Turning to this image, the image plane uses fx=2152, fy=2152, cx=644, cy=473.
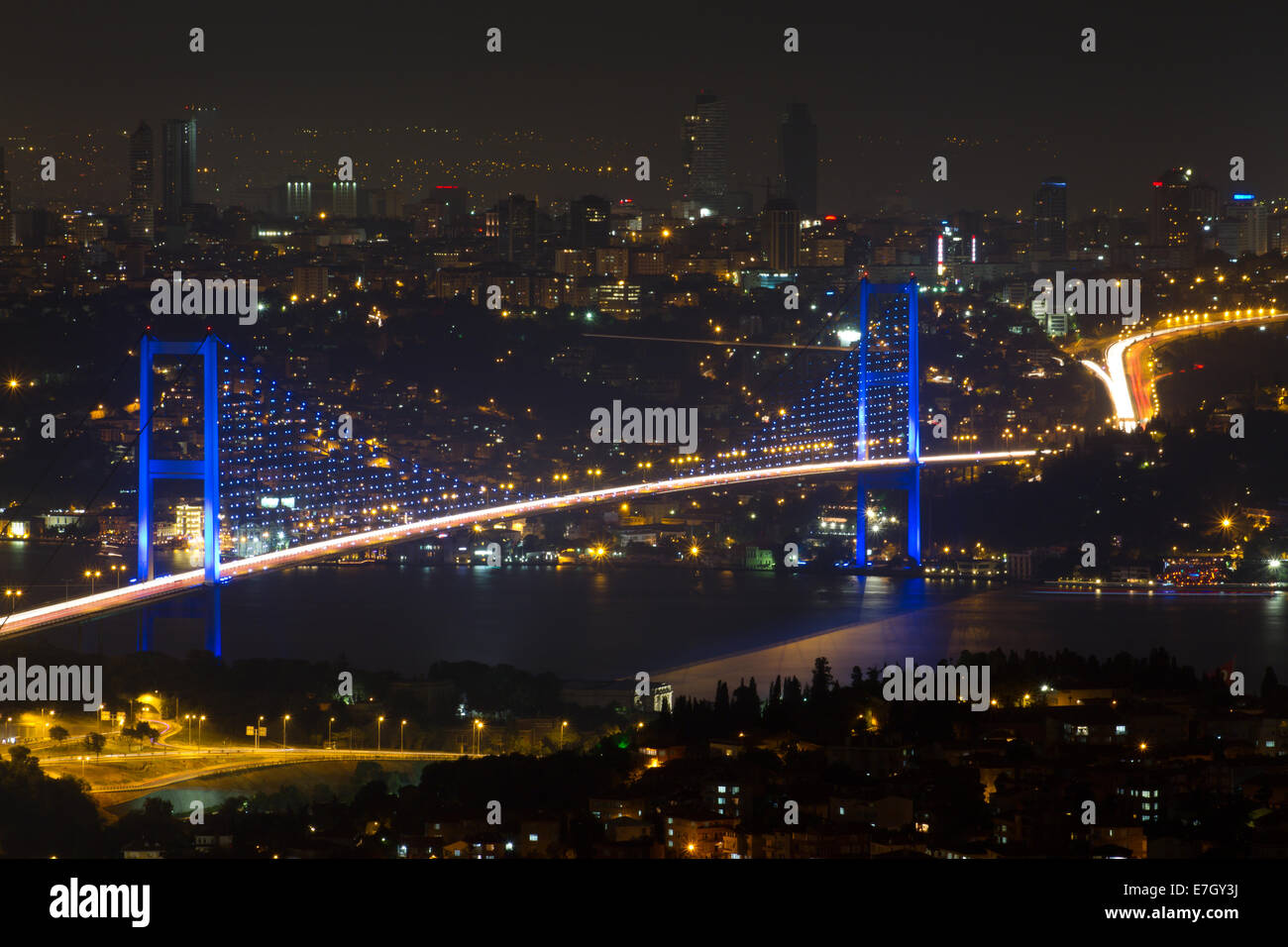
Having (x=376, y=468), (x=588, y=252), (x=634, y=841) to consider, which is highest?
(x=588, y=252)

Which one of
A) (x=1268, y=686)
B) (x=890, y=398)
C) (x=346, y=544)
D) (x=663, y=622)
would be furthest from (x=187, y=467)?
(x=890, y=398)

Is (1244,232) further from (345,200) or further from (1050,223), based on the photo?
(345,200)

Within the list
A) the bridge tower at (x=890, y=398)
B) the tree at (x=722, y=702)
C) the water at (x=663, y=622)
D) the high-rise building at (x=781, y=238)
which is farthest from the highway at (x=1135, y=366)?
the tree at (x=722, y=702)

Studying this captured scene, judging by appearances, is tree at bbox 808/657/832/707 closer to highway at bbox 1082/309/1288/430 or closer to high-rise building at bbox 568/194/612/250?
highway at bbox 1082/309/1288/430

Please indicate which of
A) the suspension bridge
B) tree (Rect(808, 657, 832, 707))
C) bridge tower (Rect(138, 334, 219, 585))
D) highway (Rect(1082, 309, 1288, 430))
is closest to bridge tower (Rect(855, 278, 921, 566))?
the suspension bridge
